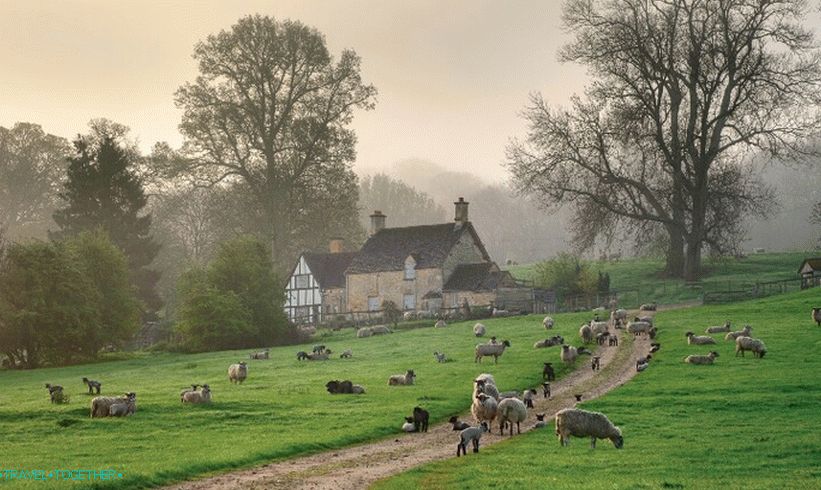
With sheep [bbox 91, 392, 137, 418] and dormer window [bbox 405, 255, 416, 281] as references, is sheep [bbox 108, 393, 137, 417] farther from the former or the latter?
dormer window [bbox 405, 255, 416, 281]

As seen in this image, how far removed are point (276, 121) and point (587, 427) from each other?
74.1 m

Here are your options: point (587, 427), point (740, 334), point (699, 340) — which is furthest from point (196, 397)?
point (740, 334)

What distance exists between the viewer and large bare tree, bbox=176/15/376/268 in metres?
90.8

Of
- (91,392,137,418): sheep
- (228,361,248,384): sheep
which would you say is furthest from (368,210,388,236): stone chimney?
(91,392,137,418): sheep

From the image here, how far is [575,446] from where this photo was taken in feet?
79.9

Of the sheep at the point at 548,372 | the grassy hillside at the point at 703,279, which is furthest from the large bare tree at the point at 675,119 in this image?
the sheep at the point at 548,372

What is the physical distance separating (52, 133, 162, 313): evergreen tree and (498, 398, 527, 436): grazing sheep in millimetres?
63022

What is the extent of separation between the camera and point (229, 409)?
3253cm

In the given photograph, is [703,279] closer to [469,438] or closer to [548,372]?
[548,372]

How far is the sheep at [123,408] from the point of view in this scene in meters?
30.6

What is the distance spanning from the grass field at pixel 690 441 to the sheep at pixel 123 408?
515 inches

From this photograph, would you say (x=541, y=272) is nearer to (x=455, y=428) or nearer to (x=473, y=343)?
(x=473, y=343)

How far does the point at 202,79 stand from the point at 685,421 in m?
73.7

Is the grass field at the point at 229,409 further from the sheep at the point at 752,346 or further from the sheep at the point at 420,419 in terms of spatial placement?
the sheep at the point at 752,346
